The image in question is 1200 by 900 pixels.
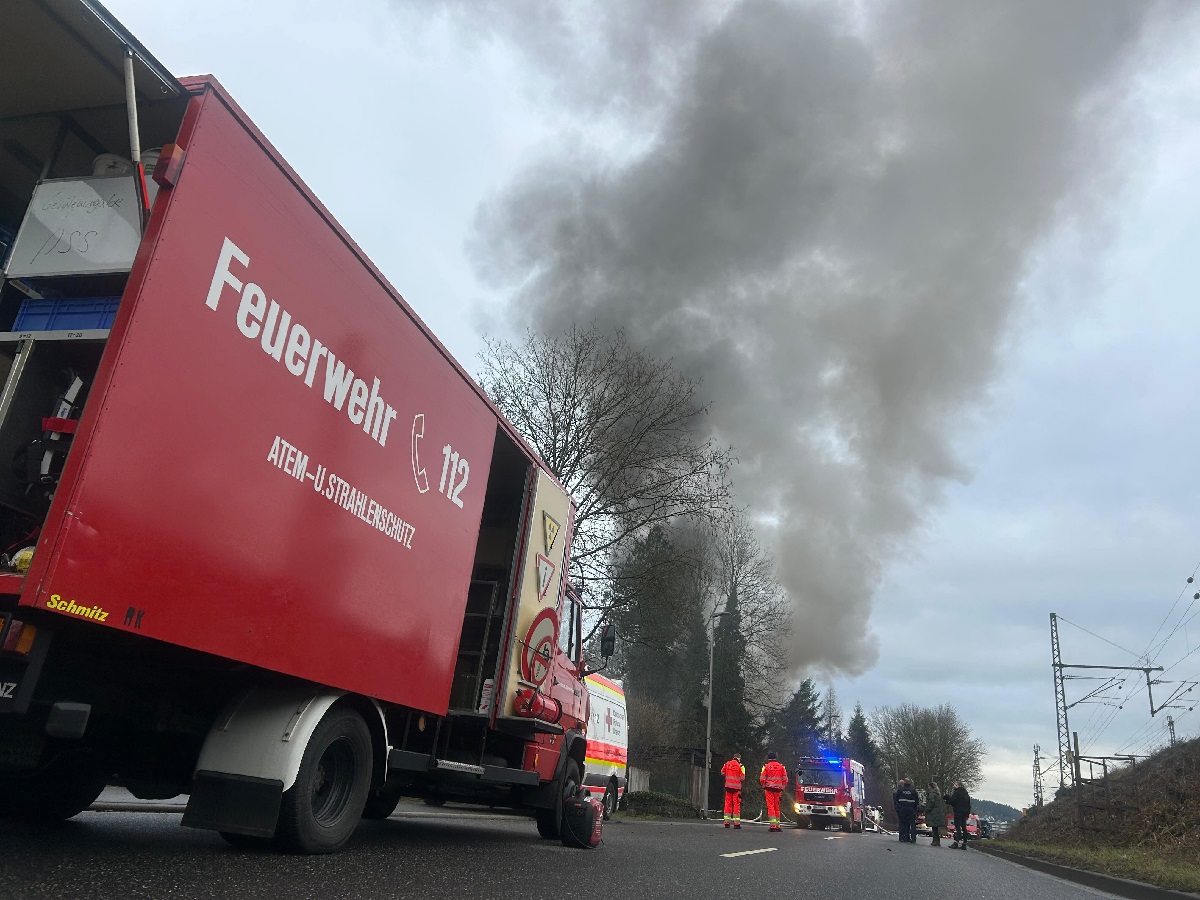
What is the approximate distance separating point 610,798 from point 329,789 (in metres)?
11.9

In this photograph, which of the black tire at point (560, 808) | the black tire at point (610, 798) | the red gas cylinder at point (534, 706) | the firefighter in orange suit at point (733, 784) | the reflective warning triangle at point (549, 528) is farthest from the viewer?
the firefighter in orange suit at point (733, 784)

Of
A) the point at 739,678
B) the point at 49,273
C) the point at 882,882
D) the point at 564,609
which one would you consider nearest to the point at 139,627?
the point at 49,273

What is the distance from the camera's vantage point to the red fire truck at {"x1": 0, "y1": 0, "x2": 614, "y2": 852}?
3244mm

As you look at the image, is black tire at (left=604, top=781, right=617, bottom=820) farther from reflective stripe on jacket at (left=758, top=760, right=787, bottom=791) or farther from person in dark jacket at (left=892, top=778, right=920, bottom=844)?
person in dark jacket at (left=892, top=778, right=920, bottom=844)

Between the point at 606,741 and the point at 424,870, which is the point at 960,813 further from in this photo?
the point at 424,870

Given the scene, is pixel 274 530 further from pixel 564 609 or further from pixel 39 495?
pixel 564 609

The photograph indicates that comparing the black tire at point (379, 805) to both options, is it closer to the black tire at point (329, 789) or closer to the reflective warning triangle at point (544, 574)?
the reflective warning triangle at point (544, 574)

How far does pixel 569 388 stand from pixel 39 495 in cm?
1784

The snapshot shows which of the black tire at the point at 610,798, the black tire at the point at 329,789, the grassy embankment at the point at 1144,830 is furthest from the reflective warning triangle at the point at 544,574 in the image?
the black tire at the point at 610,798

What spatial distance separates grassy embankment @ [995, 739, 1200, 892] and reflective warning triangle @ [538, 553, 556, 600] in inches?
235

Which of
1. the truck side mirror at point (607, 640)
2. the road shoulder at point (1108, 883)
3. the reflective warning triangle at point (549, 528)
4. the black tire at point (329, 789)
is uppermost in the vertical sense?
the reflective warning triangle at point (549, 528)

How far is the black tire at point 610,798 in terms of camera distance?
15.4m

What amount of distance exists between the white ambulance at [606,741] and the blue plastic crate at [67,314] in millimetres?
11244

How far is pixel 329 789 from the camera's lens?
486 cm
